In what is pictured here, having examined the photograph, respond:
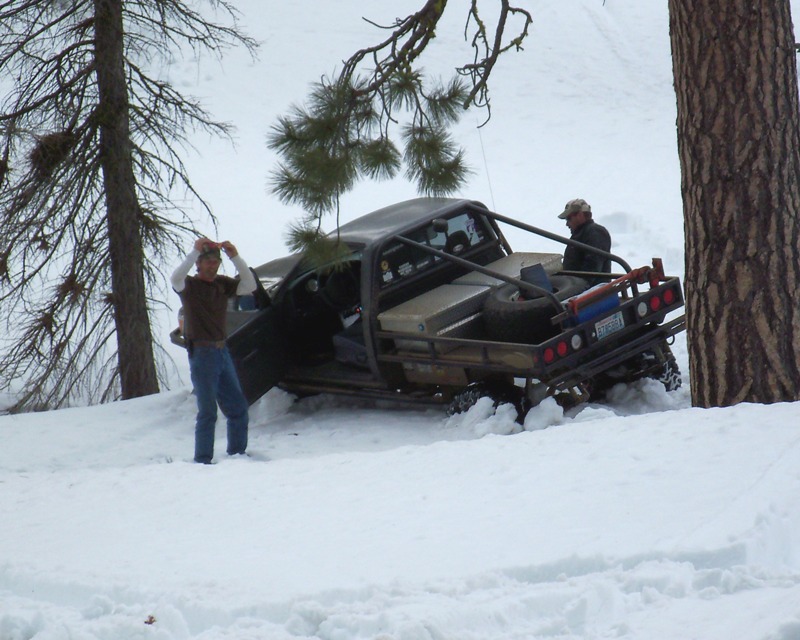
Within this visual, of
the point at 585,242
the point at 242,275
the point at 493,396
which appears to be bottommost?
the point at 493,396

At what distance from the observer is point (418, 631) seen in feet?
12.8

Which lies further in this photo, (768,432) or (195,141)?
(195,141)

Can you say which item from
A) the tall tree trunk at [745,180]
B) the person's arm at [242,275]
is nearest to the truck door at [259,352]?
the person's arm at [242,275]

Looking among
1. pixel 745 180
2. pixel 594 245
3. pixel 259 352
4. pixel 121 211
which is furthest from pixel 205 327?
pixel 121 211

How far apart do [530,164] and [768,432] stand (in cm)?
1823

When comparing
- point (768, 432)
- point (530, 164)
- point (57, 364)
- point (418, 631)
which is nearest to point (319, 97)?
point (768, 432)

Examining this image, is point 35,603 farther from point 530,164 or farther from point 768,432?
point 530,164

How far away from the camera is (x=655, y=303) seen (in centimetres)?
827

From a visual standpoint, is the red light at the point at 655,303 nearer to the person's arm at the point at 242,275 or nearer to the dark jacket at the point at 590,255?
the dark jacket at the point at 590,255

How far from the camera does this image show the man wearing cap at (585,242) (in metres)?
9.13

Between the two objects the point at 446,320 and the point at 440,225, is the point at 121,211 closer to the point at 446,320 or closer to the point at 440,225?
the point at 440,225

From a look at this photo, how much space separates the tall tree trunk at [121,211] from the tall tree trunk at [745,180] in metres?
6.49

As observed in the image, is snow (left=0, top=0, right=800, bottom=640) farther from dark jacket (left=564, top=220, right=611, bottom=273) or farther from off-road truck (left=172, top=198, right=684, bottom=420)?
dark jacket (left=564, top=220, right=611, bottom=273)

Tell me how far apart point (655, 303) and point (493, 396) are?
56.9 inches
